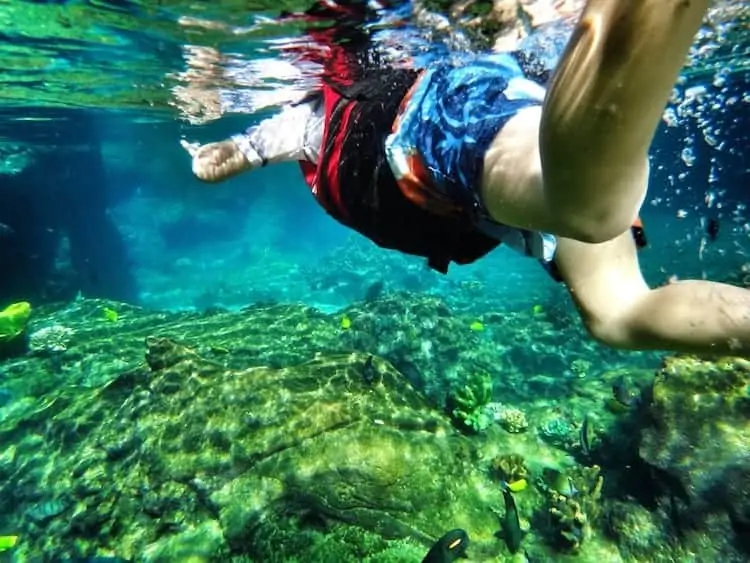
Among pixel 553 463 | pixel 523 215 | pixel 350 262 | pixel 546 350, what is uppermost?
pixel 523 215

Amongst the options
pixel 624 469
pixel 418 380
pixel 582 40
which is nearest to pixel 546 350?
pixel 418 380

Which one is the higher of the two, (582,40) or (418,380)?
(582,40)

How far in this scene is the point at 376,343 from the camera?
13234 mm

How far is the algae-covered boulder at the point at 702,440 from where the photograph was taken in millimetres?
6500

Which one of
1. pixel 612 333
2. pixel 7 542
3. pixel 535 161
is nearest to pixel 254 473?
pixel 7 542

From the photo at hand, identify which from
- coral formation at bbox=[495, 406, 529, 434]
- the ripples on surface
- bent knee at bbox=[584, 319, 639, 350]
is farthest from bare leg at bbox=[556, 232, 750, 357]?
the ripples on surface

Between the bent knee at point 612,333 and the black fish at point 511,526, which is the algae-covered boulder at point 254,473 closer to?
the black fish at point 511,526

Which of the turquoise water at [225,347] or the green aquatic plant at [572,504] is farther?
the green aquatic plant at [572,504]

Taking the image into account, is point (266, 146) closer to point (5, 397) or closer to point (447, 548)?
point (447, 548)

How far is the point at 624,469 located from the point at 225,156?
7904 millimetres

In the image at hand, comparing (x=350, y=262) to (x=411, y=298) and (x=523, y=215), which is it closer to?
(x=411, y=298)

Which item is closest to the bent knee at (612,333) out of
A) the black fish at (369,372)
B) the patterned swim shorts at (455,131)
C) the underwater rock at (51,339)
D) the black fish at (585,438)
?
the patterned swim shorts at (455,131)

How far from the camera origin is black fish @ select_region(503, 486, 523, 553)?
20.4 ft

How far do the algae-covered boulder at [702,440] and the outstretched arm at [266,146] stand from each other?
6763 millimetres
